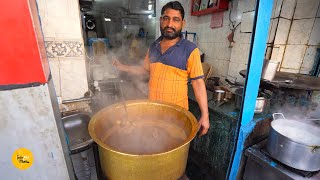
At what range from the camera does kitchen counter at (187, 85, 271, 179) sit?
2.30 m

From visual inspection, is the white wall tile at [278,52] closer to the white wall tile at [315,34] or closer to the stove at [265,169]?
the white wall tile at [315,34]

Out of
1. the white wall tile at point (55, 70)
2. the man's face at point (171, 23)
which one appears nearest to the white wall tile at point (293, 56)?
the man's face at point (171, 23)

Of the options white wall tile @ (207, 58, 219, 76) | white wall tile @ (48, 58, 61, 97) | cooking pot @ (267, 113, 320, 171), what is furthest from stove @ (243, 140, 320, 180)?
white wall tile @ (207, 58, 219, 76)

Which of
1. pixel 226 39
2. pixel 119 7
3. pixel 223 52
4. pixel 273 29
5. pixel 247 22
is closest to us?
pixel 273 29

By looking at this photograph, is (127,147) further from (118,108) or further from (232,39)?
(232,39)

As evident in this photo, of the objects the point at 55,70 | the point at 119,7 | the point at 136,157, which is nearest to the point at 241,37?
the point at 55,70

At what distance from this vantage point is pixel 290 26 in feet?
9.84

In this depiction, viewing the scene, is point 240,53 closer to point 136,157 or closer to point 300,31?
point 300,31

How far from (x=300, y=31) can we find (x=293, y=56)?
1.36 ft

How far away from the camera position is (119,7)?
419 inches

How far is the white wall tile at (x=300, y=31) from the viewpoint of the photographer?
2.81 metres

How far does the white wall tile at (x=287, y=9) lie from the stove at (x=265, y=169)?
2.26 meters

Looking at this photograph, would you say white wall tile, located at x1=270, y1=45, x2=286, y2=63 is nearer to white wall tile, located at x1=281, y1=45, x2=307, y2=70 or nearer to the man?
white wall tile, located at x1=281, y1=45, x2=307, y2=70

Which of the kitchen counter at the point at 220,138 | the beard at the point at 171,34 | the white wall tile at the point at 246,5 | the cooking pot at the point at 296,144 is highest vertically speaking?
the white wall tile at the point at 246,5
